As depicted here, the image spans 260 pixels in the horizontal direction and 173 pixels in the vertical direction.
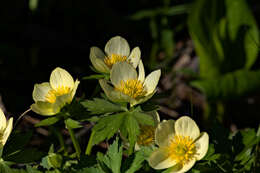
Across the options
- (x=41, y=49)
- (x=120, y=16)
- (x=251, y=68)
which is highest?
(x=120, y=16)

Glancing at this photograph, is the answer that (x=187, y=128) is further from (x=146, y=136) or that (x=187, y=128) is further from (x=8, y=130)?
(x=8, y=130)

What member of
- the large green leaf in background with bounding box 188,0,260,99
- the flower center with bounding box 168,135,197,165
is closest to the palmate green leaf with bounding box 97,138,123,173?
the flower center with bounding box 168,135,197,165

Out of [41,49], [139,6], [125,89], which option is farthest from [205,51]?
[125,89]

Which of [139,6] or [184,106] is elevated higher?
[139,6]

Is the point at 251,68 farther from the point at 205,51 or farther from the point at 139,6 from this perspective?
the point at 139,6

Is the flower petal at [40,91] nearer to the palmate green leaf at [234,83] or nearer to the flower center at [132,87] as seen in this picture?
the flower center at [132,87]

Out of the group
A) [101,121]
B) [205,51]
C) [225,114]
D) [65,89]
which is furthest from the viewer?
[225,114]

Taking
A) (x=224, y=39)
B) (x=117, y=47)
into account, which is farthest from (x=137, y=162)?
(x=224, y=39)
